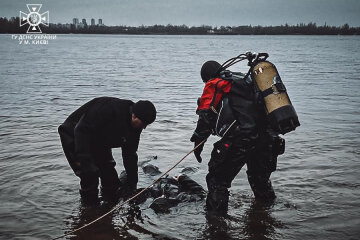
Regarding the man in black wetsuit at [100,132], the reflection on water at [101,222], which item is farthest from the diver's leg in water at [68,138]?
the reflection on water at [101,222]

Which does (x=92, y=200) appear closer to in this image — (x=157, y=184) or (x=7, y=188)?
(x=157, y=184)

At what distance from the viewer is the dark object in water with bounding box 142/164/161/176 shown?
6.52 meters

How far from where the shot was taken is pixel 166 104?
44.0 ft

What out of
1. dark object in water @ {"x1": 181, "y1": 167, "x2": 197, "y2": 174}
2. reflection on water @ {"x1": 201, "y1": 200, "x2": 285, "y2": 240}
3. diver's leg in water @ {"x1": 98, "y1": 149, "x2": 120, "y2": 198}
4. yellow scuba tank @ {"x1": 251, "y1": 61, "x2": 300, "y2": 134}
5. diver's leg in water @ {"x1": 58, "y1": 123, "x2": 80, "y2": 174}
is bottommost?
reflection on water @ {"x1": 201, "y1": 200, "x2": 285, "y2": 240}

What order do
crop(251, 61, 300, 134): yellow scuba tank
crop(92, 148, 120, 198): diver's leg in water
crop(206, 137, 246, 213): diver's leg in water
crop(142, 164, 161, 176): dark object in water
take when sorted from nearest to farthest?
crop(251, 61, 300, 134): yellow scuba tank, crop(206, 137, 246, 213): diver's leg in water, crop(92, 148, 120, 198): diver's leg in water, crop(142, 164, 161, 176): dark object in water

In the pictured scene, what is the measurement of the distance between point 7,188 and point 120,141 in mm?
2438

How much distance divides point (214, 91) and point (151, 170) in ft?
8.98

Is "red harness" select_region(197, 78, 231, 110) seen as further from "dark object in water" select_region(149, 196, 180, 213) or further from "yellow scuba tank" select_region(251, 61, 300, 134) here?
"dark object in water" select_region(149, 196, 180, 213)

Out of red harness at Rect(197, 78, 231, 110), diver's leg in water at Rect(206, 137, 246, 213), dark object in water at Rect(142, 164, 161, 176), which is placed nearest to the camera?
red harness at Rect(197, 78, 231, 110)

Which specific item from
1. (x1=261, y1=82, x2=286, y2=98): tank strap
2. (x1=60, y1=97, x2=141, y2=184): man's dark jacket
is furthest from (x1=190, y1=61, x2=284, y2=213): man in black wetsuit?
(x1=60, y1=97, x2=141, y2=184): man's dark jacket

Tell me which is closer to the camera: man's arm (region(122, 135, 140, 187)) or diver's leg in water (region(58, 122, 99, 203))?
diver's leg in water (region(58, 122, 99, 203))

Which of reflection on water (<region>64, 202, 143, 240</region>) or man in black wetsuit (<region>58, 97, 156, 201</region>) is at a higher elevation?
man in black wetsuit (<region>58, 97, 156, 201</region>)

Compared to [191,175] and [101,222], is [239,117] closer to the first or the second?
[101,222]

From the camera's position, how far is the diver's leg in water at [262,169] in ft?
15.3
